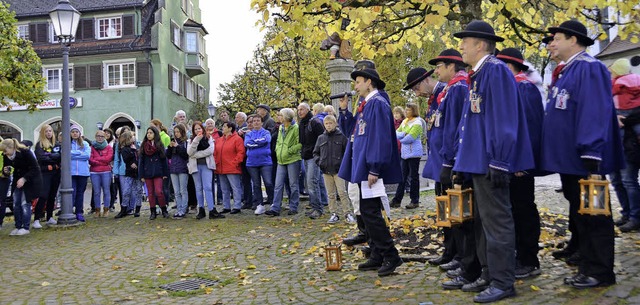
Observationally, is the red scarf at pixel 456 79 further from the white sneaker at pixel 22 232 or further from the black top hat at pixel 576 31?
the white sneaker at pixel 22 232

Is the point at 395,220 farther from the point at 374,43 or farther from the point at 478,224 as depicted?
the point at 478,224

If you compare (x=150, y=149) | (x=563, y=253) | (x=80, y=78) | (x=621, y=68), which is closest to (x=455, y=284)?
(x=563, y=253)

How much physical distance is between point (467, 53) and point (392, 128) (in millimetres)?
1454

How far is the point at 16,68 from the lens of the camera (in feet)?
56.1

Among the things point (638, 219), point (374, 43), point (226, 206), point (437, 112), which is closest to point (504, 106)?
point (437, 112)

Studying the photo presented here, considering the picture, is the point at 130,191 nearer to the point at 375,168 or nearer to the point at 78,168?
the point at 78,168

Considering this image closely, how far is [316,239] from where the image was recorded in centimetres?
824

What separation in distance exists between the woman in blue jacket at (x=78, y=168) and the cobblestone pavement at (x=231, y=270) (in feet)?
4.86

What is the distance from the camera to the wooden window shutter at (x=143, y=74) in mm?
34094

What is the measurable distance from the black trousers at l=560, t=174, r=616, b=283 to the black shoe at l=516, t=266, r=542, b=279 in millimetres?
566

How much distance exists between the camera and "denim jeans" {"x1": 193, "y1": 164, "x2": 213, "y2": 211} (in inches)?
441

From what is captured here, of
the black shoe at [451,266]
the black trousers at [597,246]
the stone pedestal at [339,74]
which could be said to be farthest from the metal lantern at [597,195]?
the stone pedestal at [339,74]

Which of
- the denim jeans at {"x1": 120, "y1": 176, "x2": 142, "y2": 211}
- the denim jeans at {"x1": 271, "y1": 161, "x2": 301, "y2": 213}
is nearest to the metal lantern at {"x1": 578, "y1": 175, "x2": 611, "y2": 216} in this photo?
the denim jeans at {"x1": 271, "y1": 161, "x2": 301, "y2": 213}

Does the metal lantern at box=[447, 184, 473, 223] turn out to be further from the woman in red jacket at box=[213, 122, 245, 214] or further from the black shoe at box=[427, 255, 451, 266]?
the woman in red jacket at box=[213, 122, 245, 214]
